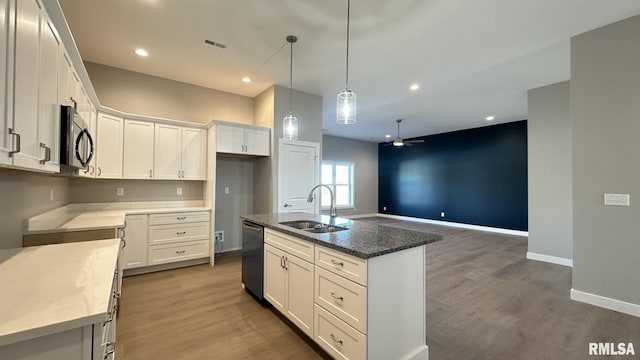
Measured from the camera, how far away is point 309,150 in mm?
4691

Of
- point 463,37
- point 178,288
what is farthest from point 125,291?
point 463,37

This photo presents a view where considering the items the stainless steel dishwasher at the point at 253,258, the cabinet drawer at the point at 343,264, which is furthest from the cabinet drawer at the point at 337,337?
the stainless steel dishwasher at the point at 253,258

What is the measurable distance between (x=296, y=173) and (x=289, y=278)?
8.20ft

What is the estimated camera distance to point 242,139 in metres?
4.25

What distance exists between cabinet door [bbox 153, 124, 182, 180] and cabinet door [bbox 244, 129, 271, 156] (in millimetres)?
1049

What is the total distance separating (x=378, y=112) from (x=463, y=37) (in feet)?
10.3

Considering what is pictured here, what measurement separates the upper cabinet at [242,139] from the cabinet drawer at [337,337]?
9.80 ft

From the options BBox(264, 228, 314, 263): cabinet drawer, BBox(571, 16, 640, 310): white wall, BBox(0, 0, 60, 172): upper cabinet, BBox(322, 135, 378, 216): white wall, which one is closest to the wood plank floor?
BBox(571, 16, 640, 310): white wall

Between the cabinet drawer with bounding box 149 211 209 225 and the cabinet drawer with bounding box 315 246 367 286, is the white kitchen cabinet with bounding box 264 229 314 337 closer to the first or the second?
the cabinet drawer with bounding box 315 246 367 286

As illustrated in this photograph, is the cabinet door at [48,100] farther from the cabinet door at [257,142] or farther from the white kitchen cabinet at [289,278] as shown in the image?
the cabinet door at [257,142]

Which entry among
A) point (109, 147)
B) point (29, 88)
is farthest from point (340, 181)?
point (29, 88)

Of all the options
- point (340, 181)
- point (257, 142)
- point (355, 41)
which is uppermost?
point (355, 41)

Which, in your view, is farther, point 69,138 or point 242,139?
point 242,139

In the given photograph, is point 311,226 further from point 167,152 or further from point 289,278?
point 167,152
